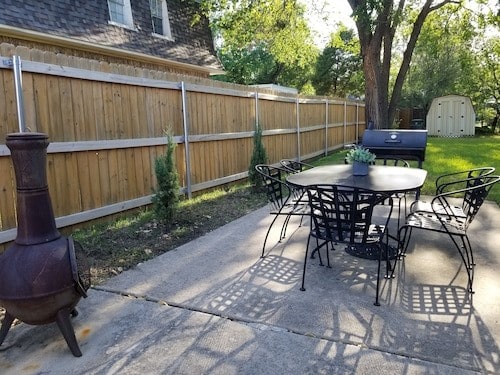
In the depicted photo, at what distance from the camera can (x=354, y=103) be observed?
16156 millimetres

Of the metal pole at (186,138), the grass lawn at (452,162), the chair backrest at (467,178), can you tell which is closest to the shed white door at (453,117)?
the grass lawn at (452,162)

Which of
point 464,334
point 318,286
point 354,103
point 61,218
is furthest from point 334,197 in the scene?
point 354,103

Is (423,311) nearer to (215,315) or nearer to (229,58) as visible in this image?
(215,315)

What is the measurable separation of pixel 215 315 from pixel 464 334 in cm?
162

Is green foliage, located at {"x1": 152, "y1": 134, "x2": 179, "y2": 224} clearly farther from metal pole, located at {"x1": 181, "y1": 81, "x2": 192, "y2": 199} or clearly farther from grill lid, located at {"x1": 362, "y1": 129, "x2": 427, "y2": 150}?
grill lid, located at {"x1": 362, "y1": 129, "x2": 427, "y2": 150}

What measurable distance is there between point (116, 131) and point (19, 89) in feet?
4.41

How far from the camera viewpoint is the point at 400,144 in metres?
6.62

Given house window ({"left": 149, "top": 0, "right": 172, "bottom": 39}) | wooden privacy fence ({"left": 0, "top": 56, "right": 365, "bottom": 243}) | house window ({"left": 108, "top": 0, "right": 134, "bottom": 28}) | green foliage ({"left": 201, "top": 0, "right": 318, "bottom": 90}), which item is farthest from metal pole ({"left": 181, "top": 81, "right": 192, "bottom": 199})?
green foliage ({"left": 201, "top": 0, "right": 318, "bottom": 90})

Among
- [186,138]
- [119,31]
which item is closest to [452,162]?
[186,138]

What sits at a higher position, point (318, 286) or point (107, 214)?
point (107, 214)

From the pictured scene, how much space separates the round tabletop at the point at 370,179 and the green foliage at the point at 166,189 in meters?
1.50

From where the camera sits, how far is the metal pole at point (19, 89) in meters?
3.75

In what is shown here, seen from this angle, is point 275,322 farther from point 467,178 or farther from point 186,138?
point 186,138

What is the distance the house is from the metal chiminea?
5.62 meters
